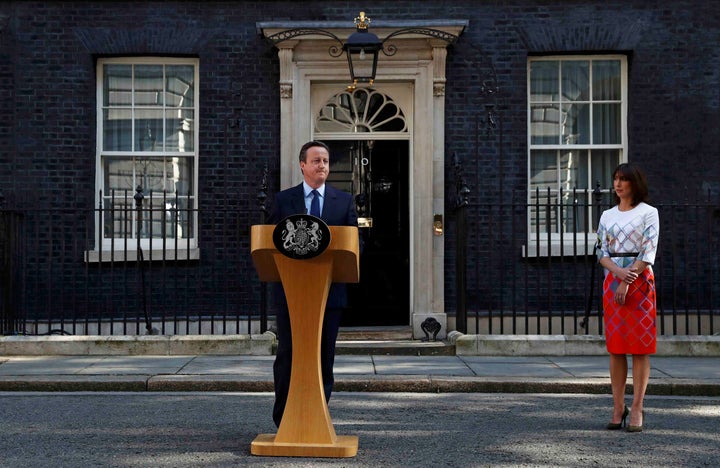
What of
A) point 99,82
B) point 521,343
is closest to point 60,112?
point 99,82

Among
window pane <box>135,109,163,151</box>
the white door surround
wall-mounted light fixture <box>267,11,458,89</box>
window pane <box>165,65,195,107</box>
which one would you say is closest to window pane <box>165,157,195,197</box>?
window pane <box>135,109,163,151</box>

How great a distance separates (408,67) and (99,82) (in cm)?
371

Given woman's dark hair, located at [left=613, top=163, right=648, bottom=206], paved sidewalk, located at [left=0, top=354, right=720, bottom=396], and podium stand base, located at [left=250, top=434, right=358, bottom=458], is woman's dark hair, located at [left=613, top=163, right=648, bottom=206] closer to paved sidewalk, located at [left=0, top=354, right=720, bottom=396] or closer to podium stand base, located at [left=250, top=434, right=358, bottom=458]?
paved sidewalk, located at [left=0, top=354, right=720, bottom=396]

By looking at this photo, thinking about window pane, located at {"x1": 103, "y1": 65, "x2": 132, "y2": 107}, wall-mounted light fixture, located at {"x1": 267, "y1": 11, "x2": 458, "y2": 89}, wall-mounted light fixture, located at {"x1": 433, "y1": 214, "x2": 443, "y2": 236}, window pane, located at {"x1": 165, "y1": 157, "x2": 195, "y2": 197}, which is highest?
wall-mounted light fixture, located at {"x1": 267, "y1": 11, "x2": 458, "y2": 89}

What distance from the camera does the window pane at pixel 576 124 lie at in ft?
40.0

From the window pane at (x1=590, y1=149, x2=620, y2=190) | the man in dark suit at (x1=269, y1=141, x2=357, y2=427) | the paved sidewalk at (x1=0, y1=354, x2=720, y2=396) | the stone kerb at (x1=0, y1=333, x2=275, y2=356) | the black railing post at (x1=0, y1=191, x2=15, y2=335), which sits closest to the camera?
the man in dark suit at (x1=269, y1=141, x2=357, y2=427)

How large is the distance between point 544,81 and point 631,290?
6.25m

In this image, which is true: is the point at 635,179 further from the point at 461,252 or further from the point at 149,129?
the point at 149,129

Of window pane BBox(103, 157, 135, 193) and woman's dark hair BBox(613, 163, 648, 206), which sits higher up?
window pane BBox(103, 157, 135, 193)

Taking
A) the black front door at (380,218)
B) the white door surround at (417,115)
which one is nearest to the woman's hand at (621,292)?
the white door surround at (417,115)

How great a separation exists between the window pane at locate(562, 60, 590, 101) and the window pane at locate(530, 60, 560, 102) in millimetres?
98

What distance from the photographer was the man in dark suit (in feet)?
18.7

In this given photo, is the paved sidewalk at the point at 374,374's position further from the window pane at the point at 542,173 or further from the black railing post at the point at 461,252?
the window pane at the point at 542,173

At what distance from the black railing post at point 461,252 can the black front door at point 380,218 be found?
91 cm
